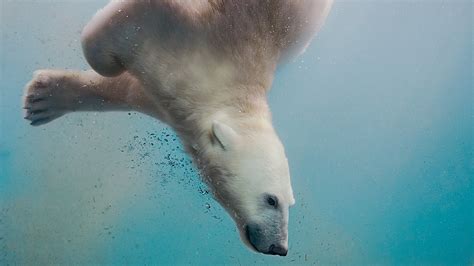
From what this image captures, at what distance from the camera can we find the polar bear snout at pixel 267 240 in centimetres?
291

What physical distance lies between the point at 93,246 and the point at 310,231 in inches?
110

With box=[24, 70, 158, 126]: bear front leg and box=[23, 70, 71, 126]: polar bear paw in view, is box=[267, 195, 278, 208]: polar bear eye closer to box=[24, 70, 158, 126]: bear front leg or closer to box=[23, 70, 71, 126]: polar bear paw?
box=[24, 70, 158, 126]: bear front leg

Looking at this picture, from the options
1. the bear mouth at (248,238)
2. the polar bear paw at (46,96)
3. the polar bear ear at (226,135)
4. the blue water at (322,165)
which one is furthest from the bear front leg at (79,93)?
the blue water at (322,165)

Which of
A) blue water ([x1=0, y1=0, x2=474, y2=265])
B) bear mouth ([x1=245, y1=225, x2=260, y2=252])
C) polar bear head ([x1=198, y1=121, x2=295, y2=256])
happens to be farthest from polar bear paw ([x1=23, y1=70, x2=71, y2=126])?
blue water ([x1=0, y1=0, x2=474, y2=265])

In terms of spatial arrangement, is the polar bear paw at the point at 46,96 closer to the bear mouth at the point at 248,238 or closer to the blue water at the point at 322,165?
the bear mouth at the point at 248,238

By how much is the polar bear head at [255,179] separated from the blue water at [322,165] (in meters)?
3.05

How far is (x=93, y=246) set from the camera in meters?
7.17

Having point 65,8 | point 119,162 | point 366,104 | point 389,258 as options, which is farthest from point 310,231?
point 65,8

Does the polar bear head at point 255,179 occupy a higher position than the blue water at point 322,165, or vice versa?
the polar bear head at point 255,179

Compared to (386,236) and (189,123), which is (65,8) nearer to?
(189,123)

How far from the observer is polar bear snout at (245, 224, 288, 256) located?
2.91 m

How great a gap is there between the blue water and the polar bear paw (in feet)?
6.14

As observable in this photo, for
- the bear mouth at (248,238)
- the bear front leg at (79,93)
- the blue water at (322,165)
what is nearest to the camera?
the bear mouth at (248,238)

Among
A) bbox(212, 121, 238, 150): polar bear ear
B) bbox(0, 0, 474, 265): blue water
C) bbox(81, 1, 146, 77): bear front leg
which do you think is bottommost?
→ bbox(0, 0, 474, 265): blue water
